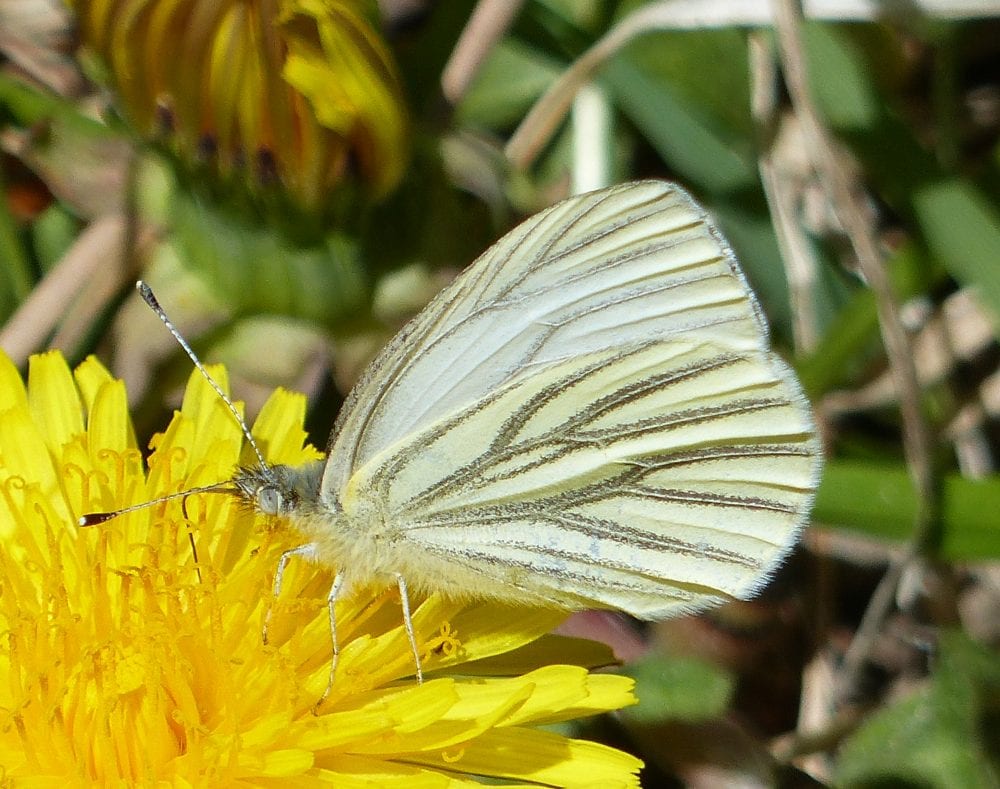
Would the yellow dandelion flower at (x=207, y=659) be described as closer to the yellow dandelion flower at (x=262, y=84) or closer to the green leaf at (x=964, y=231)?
the yellow dandelion flower at (x=262, y=84)

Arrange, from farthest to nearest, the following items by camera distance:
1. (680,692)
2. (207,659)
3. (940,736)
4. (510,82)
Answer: (510,82)
(940,736)
(680,692)
(207,659)

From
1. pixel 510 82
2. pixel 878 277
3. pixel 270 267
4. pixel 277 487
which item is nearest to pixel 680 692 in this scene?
pixel 277 487

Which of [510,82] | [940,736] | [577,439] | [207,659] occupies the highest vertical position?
[510,82]

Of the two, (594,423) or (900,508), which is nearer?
(594,423)

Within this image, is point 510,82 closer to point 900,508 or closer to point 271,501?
point 900,508

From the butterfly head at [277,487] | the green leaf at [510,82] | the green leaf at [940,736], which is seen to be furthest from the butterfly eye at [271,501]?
the green leaf at [510,82]

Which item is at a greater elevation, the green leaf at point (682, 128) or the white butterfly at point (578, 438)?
the green leaf at point (682, 128)

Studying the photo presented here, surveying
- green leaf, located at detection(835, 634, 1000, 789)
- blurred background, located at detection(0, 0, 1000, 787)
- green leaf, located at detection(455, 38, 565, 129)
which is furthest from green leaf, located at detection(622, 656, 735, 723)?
green leaf, located at detection(455, 38, 565, 129)

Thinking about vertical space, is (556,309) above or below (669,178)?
below
